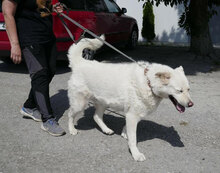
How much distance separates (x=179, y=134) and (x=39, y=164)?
1.99 metres

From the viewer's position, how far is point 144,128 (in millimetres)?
4066

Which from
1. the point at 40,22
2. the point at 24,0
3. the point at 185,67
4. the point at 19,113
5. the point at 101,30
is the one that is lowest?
the point at 185,67

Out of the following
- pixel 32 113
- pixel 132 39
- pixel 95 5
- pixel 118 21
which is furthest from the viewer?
pixel 132 39

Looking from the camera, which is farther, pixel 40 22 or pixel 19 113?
pixel 19 113

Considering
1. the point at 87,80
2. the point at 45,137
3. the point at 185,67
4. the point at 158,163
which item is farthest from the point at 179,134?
the point at 185,67

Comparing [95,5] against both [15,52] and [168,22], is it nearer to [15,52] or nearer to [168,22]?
[15,52]

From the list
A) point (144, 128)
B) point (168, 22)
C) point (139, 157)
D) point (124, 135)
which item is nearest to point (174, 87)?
point (139, 157)

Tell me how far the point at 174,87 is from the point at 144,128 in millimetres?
1291

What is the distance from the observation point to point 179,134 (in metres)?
3.88

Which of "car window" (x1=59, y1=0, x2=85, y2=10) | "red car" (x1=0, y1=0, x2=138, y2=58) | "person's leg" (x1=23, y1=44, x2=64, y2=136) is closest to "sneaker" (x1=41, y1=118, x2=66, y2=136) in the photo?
"person's leg" (x1=23, y1=44, x2=64, y2=136)

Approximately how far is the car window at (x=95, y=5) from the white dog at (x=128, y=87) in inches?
165

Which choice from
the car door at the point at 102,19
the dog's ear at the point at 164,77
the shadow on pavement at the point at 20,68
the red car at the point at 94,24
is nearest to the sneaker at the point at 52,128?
the dog's ear at the point at 164,77

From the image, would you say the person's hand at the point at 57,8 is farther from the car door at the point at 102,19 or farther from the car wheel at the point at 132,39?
the car wheel at the point at 132,39

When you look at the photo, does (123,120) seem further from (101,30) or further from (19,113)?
(101,30)
